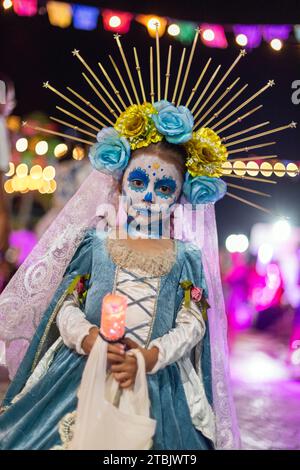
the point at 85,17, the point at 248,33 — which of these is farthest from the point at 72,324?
the point at 248,33

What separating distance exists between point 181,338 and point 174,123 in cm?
87

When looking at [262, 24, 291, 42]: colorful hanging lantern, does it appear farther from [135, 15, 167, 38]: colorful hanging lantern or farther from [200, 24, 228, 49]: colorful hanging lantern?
[135, 15, 167, 38]: colorful hanging lantern

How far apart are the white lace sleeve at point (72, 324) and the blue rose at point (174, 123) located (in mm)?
781

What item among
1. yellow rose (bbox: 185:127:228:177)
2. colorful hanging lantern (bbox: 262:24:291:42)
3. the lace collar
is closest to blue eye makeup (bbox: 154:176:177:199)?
yellow rose (bbox: 185:127:228:177)

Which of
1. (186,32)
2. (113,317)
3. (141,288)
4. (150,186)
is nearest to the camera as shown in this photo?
(113,317)

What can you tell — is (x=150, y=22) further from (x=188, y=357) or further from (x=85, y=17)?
(x=188, y=357)

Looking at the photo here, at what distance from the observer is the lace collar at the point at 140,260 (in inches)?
89.5

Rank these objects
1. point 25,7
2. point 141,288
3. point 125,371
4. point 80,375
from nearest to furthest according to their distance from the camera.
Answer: point 125,371, point 80,375, point 141,288, point 25,7

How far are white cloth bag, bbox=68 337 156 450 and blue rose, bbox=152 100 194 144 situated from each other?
901 mm

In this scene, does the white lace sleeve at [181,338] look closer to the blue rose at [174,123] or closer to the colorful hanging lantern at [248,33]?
the blue rose at [174,123]

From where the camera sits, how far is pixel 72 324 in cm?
213

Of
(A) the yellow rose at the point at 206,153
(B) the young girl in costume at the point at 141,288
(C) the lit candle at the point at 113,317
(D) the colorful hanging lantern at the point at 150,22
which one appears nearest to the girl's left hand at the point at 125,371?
(B) the young girl in costume at the point at 141,288

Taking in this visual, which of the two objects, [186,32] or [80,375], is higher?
[186,32]

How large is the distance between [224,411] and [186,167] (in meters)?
1.06
